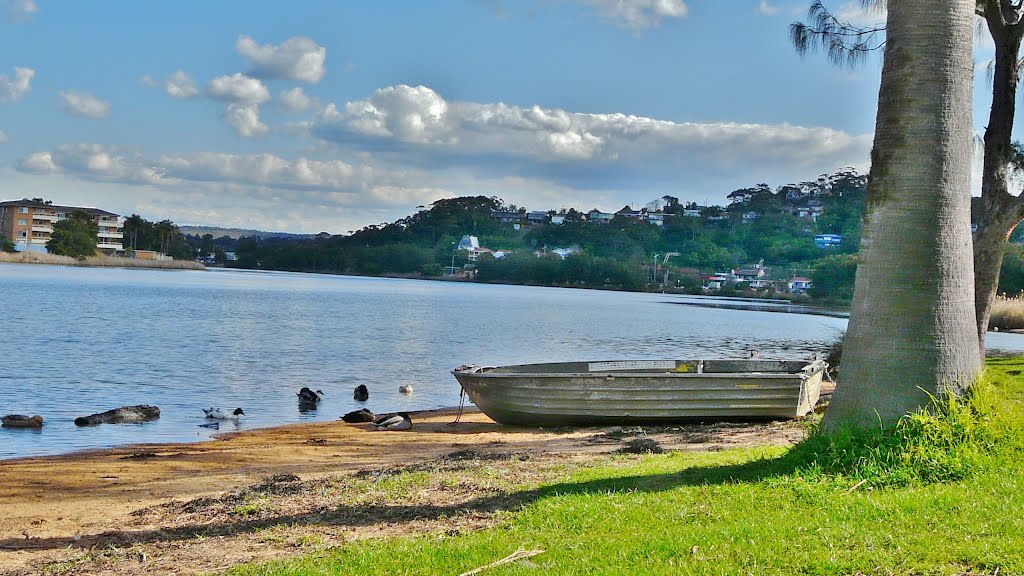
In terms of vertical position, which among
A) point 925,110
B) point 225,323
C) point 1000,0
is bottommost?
point 225,323

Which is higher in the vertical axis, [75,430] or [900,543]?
[900,543]

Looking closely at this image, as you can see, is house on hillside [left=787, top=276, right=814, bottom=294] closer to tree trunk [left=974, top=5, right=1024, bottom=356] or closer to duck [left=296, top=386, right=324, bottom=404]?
duck [left=296, top=386, right=324, bottom=404]

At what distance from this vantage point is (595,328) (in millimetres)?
62062

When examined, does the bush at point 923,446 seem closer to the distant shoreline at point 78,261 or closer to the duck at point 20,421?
the duck at point 20,421

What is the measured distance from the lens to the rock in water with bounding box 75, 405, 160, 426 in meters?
19.2

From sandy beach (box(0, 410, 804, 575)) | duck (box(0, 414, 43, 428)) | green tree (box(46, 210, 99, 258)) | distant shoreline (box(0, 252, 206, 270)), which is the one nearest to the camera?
sandy beach (box(0, 410, 804, 575))

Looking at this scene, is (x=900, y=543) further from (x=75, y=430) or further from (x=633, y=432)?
(x=75, y=430)

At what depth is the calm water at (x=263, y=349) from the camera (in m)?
22.5

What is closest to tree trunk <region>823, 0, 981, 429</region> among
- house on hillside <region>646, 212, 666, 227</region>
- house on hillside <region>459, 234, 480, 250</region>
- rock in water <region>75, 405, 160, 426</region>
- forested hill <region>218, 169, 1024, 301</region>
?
rock in water <region>75, 405, 160, 426</region>

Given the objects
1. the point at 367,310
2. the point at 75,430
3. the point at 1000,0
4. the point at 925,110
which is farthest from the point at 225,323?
the point at 925,110

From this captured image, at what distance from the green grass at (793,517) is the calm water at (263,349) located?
12003 millimetres

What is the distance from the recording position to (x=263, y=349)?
39906 millimetres

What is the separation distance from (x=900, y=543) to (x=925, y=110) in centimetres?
Answer: 426

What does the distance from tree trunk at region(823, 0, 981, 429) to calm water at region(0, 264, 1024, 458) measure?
13.8 m
